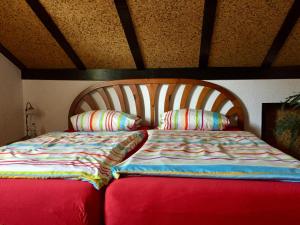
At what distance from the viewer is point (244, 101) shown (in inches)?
125

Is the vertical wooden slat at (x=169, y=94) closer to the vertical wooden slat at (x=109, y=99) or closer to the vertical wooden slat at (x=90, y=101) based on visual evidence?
the vertical wooden slat at (x=109, y=99)

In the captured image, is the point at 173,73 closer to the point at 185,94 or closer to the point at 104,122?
the point at 185,94

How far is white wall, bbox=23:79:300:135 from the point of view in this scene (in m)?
3.12

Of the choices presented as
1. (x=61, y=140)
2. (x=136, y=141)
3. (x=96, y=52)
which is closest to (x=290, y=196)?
(x=136, y=141)

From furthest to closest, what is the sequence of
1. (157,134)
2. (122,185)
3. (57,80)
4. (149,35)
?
(57,80) < (149,35) < (157,134) < (122,185)

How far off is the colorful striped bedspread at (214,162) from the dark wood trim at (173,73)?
1364 mm

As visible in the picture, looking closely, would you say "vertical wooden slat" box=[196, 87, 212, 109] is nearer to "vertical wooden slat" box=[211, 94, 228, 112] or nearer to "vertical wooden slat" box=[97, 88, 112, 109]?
"vertical wooden slat" box=[211, 94, 228, 112]

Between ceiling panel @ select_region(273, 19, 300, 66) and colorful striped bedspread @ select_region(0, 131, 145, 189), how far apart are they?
179 cm

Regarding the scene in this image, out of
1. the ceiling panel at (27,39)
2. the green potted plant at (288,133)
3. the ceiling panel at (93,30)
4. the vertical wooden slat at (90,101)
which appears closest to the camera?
the ceiling panel at (93,30)

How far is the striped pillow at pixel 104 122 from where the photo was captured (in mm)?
2873

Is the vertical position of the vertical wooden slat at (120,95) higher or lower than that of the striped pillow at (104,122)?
higher

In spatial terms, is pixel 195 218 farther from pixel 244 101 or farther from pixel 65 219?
pixel 244 101

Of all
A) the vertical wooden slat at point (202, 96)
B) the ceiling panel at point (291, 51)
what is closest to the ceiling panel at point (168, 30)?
the vertical wooden slat at point (202, 96)

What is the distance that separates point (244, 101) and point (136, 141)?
1.58 metres
